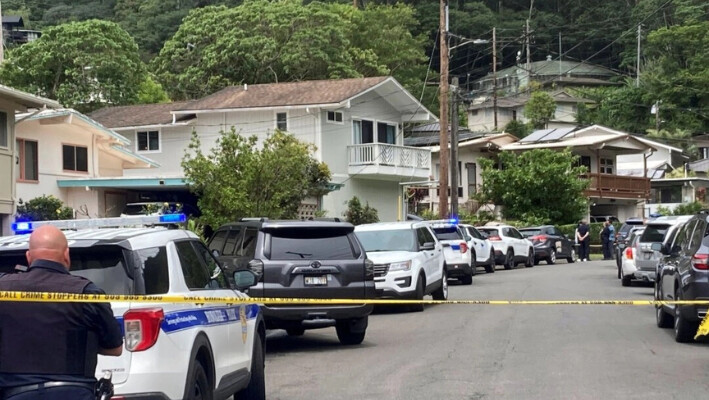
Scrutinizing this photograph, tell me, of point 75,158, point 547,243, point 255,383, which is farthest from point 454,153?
point 255,383

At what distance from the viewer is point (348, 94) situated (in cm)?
4219

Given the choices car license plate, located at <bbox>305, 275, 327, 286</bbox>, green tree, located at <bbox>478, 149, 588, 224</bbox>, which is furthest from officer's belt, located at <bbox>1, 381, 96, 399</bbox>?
green tree, located at <bbox>478, 149, 588, 224</bbox>

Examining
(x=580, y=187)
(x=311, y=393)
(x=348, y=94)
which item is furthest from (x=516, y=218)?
(x=311, y=393)

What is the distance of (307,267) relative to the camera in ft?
48.1

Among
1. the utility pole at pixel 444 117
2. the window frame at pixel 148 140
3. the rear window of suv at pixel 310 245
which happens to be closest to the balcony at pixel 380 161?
the utility pole at pixel 444 117

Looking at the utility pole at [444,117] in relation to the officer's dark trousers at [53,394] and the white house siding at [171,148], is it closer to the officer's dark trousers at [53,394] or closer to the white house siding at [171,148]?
the white house siding at [171,148]

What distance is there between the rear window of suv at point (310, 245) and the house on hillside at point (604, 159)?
4698 centimetres

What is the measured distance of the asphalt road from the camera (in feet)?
36.0

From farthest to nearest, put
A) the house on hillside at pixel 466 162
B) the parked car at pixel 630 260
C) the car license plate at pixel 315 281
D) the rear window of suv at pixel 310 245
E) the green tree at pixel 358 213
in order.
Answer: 1. the house on hillside at pixel 466 162
2. the green tree at pixel 358 213
3. the parked car at pixel 630 260
4. the rear window of suv at pixel 310 245
5. the car license plate at pixel 315 281

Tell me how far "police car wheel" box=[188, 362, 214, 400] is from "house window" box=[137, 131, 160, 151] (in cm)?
3867

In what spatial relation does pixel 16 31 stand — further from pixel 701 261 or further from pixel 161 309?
pixel 161 309

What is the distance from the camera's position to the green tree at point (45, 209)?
3147cm

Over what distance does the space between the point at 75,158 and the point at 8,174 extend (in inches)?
346

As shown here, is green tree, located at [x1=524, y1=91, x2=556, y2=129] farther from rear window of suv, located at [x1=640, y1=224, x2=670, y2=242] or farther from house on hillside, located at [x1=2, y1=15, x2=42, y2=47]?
rear window of suv, located at [x1=640, y1=224, x2=670, y2=242]
